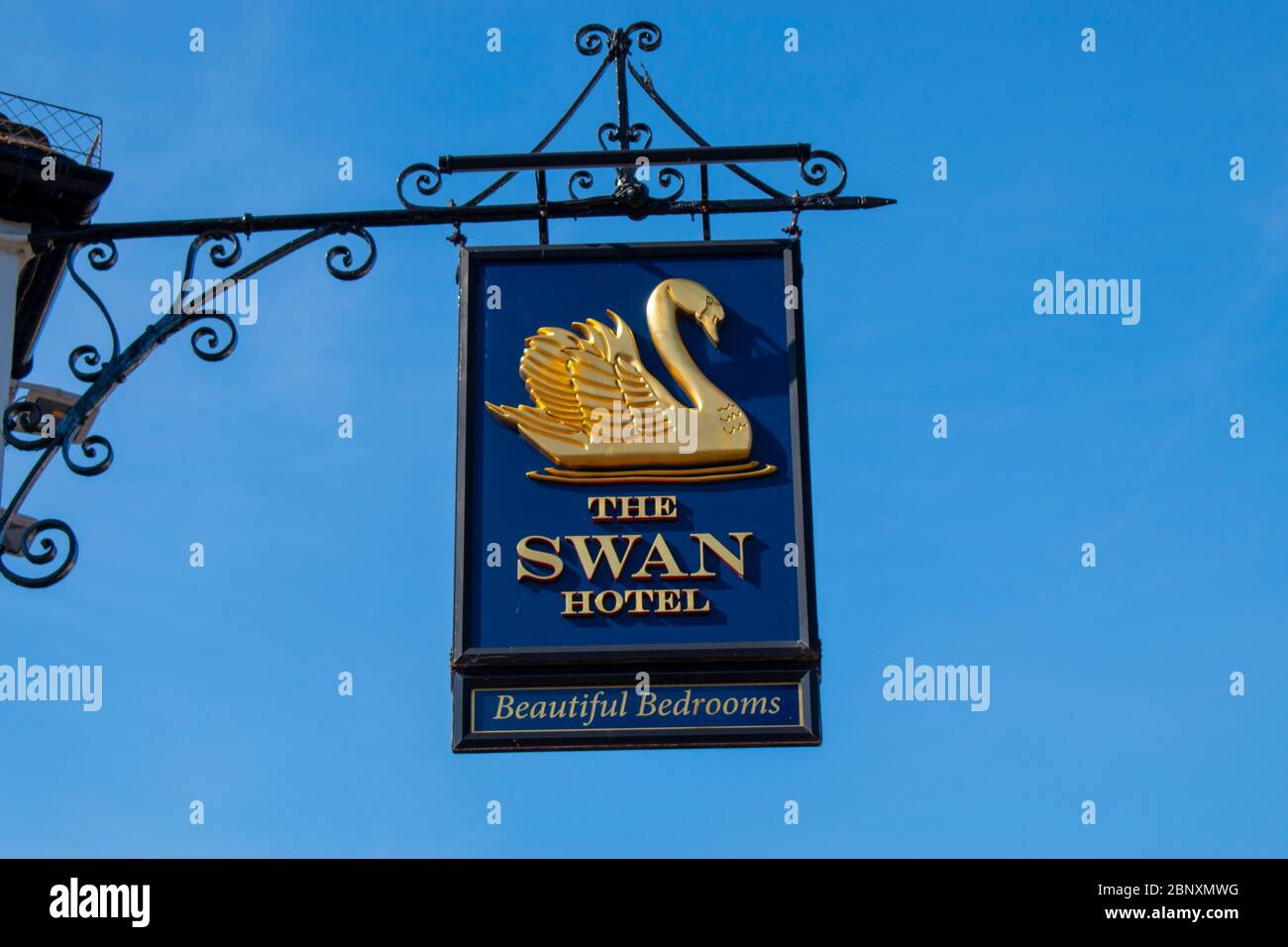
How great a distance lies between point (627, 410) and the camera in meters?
9.68

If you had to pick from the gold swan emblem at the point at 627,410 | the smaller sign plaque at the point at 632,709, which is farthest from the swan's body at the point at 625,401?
the smaller sign plaque at the point at 632,709

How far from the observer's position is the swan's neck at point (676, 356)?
31.8 feet

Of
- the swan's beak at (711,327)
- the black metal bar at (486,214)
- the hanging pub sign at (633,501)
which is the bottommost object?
the hanging pub sign at (633,501)

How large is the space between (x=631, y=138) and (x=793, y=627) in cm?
265

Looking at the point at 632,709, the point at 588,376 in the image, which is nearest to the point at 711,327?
the point at 588,376

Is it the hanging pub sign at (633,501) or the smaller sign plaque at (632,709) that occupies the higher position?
the hanging pub sign at (633,501)

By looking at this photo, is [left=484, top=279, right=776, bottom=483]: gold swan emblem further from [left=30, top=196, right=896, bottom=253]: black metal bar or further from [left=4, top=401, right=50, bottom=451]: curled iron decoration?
[left=4, top=401, right=50, bottom=451]: curled iron decoration

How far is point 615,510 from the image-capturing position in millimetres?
9453

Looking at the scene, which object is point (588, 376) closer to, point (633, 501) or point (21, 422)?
point (633, 501)

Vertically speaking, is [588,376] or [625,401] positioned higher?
[588,376]

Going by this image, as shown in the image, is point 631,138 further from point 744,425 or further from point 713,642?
point 713,642

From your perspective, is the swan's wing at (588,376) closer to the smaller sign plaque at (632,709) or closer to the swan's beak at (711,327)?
the swan's beak at (711,327)

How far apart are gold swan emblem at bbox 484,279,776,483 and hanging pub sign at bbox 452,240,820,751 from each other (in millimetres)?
10

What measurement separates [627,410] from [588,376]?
0.24 meters
